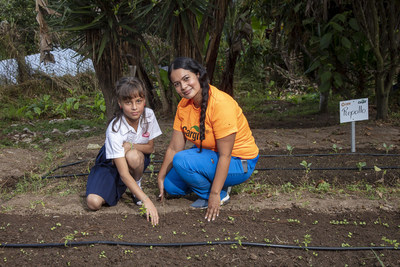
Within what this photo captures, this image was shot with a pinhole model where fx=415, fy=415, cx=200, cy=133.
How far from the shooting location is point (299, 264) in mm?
2260

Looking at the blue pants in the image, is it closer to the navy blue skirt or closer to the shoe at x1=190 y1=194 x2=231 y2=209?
the shoe at x1=190 y1=194 x2=231 y2=209

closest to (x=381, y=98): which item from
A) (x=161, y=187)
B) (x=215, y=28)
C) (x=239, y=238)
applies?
(x=215, y=28)

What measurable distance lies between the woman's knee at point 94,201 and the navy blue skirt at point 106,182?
0.08 feet

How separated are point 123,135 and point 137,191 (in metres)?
0.44

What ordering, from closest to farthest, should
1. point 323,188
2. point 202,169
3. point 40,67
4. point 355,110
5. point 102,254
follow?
point 102,254
point 202,169
point 323,188
point 355,110
point 40,67

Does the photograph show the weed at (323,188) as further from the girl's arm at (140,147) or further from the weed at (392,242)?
the girl's arm at (140,147)

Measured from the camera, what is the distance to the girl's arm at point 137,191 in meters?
2.68

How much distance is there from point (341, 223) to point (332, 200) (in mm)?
329

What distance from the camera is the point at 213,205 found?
270cm

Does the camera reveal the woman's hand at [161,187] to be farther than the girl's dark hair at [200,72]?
Yes

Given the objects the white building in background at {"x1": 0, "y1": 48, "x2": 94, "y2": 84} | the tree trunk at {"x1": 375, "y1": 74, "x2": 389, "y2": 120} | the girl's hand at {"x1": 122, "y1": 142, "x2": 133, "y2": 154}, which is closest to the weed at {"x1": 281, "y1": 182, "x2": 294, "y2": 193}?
the girl's hand at {"x1": 122, "y1": 142, "x2": 133, "y2": 154}

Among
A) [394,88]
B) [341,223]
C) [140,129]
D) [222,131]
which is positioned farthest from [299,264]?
[394,88]

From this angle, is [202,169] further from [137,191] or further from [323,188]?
[323,188]

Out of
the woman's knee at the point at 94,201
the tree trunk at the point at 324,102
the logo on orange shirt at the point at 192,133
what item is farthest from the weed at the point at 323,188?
the tree trunk at the point at 324,102
